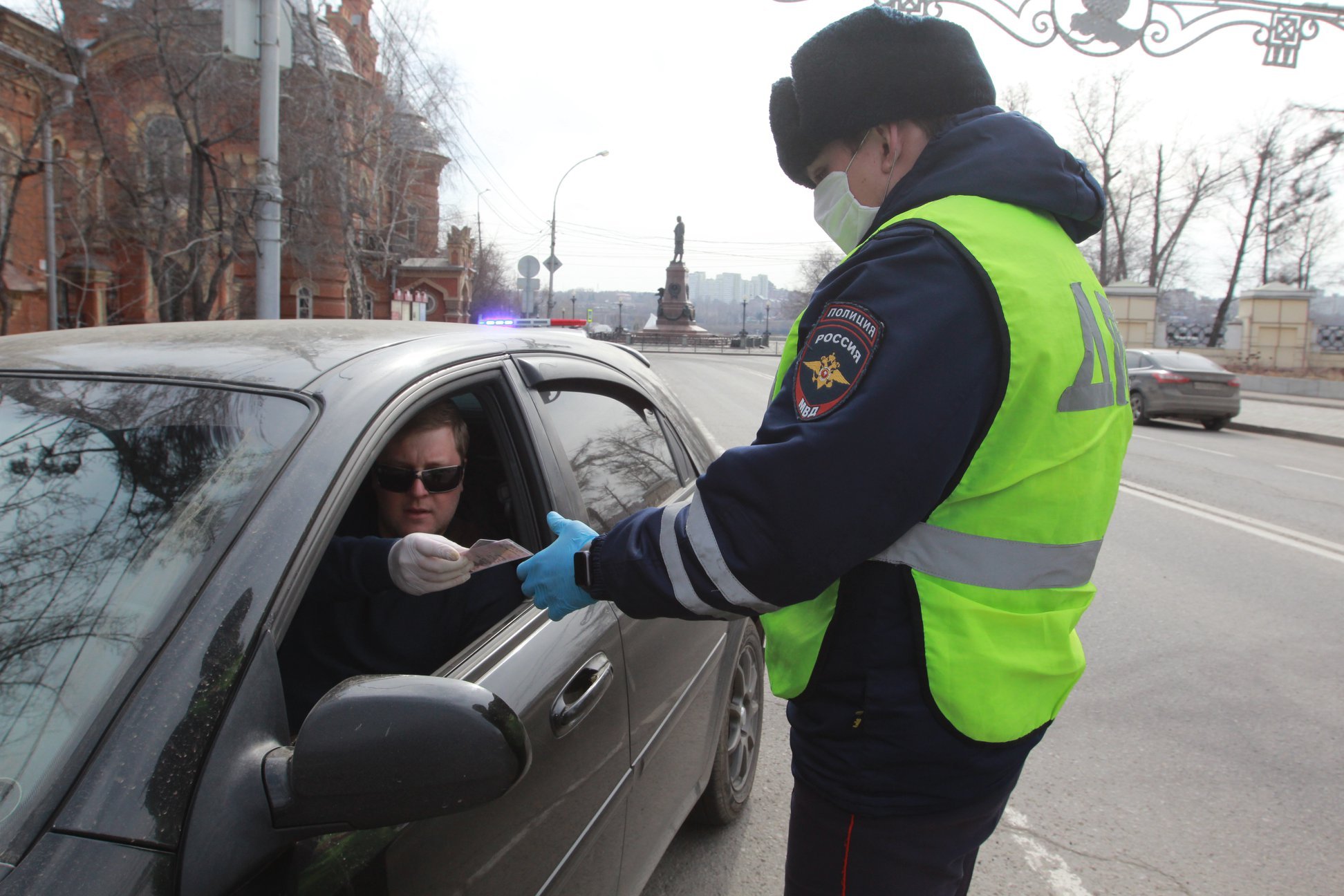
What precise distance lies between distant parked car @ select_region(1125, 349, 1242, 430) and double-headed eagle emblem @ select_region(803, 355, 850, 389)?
17666 millimetres

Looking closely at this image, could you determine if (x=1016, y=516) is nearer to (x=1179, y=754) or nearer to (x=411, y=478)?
(x=411, y=478)

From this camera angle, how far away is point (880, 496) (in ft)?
4.24

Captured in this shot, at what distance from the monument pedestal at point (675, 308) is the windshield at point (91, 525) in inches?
2252

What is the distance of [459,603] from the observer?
1991mm

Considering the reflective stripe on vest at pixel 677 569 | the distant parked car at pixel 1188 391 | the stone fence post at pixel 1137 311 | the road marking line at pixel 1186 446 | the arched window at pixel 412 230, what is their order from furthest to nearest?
the arched window at pixel 412 230, the stone fence post at pixel 1137 311, the distant parked car at pixel 1188 391, the road marking line at pixel 1186 446, the reflective stripe on vest at pixel 677 569

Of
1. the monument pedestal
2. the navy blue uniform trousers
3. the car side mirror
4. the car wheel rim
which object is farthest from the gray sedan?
the monument pedestal

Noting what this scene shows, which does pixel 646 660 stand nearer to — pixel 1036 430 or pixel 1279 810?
pixel 1036 430

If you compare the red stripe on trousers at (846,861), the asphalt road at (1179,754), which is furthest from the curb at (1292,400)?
the red stripe on trousers at (846,861)

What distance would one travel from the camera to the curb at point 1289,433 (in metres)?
16.2

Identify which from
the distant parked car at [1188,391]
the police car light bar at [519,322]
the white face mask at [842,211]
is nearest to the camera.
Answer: the white face mask at [842,211]

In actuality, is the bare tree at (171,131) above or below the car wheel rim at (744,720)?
above

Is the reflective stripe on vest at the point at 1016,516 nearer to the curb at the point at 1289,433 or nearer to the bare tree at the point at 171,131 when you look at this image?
the bare tree at the point at 171,131

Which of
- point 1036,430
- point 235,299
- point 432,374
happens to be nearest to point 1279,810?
point 1036,430

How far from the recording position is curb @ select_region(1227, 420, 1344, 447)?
16.2 meters
